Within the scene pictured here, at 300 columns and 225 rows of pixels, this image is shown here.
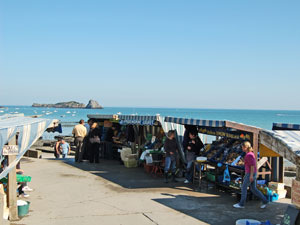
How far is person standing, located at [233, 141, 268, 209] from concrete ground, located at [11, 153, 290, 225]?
21 cm

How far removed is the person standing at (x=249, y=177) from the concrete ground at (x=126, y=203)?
211mm

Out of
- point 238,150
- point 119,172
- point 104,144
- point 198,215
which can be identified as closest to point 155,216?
point 198,215

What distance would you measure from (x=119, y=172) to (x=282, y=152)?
8138mm

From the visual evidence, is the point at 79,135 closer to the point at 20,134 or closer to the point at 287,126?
the point at 20,134

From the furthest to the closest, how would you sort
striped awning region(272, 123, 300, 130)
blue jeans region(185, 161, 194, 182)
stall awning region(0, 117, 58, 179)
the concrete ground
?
1. blue jeans region(185, 161, 194, 182)
2. striped awning region(272, 123, 300, 130)
3. the concrete ground
4. stall awning region(0, 117, 58, 179)

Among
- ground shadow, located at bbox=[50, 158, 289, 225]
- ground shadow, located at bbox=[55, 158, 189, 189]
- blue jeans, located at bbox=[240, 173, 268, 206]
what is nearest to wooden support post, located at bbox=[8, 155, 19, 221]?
ground shadow, located at bbox=[50, 158, 289, 225]

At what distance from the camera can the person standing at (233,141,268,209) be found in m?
8.24

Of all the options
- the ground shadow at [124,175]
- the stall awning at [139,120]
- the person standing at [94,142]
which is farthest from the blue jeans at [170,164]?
the person standing at [94,142]

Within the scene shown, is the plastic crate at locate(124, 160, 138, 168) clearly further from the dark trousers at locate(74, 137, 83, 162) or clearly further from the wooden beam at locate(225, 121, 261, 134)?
the wooden beam at locate(225, 121, 261, 134)

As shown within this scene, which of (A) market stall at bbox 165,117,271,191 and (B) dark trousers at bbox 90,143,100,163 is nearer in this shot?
(A) market stall at bbox 165,117,271,191

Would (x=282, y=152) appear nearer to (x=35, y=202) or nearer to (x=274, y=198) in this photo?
(x=274, y=198)

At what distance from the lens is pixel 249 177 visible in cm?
832

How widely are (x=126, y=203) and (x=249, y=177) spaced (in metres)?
3.10

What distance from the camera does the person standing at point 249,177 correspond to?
27.0 ft
